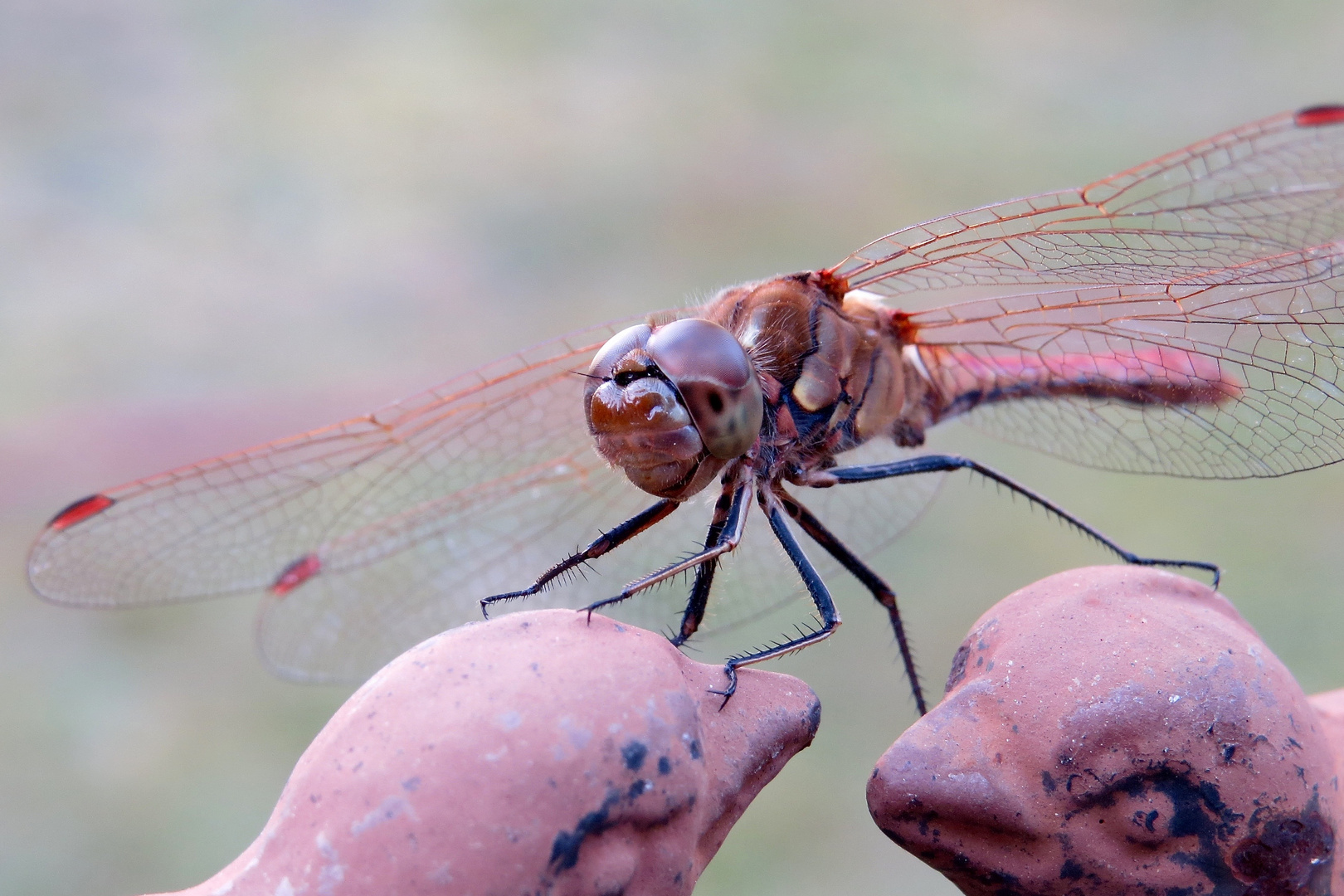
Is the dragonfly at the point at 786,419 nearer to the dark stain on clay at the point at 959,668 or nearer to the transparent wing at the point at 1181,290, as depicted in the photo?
the transparent wing at the point at 1181,290

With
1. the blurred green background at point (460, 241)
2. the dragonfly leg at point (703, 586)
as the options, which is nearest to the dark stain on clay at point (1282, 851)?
the dragonfly leg at point (703, 586)

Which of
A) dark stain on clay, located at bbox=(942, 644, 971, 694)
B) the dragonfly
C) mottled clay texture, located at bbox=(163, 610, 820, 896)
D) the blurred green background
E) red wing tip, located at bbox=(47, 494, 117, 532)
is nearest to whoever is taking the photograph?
mottled clay texture, located at bbox=(163, 610, 820, 896)

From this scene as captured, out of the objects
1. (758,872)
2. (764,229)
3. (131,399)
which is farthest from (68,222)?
(758,872)

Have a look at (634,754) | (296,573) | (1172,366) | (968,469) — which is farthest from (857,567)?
(296,573)

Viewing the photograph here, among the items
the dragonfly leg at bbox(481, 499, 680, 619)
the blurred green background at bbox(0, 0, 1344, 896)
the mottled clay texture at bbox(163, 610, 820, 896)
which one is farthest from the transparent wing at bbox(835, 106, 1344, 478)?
the blurred green background at bbox(0, 0, 1344, 896)

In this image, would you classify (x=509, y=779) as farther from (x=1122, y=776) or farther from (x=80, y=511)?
(x=80, y=511)

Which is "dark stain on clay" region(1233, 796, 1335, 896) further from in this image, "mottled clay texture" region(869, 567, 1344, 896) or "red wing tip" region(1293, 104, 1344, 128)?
"red wing tip" region(1293, 104, 1344, 128)
